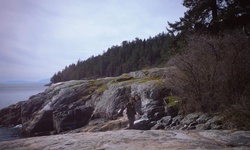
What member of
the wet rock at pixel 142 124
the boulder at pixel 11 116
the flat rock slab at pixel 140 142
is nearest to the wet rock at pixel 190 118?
the wet rock at pixel 142 124

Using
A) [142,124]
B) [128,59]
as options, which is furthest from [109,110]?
[128,59]

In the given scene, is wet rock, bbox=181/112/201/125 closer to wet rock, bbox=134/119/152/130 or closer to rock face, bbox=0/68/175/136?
rock face, bbox=0/68/175/136

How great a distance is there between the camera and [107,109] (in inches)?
663

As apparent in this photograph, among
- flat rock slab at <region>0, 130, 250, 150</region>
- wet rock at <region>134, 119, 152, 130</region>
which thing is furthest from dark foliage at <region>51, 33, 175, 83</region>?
flat rock slab at <region>0, 130, 250, 150</region>

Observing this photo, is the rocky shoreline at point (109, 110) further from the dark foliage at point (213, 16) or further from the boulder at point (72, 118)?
the dark foliage at point (213, 16)

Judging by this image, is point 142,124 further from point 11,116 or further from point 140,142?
point 11,116

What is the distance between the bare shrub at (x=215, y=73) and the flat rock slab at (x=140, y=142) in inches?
137

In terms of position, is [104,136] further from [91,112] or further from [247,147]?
[91,112]

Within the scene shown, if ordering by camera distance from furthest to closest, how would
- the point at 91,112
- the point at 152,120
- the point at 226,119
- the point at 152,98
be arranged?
the point at 91,112, the point at 152,98, the point at 152,120, the point at 226,119

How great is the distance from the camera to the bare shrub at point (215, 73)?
944 centimetres

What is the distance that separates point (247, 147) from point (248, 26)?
36.6 feet

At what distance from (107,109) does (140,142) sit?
1164cm

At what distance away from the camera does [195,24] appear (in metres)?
16.5

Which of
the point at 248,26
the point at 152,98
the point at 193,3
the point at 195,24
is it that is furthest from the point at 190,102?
the point at 193,3
